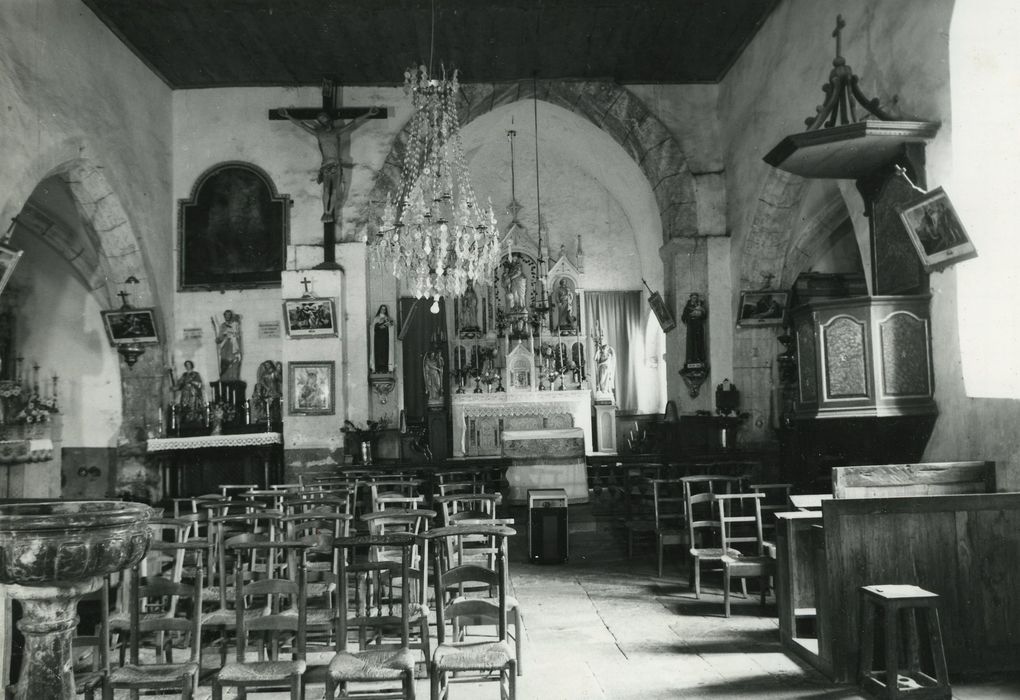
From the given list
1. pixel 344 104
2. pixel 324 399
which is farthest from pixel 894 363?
pixel 344 104

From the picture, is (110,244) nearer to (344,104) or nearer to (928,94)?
(344,104)

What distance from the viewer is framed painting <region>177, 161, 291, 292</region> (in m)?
10.8

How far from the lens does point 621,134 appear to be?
1123 centimetres

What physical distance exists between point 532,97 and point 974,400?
759cm

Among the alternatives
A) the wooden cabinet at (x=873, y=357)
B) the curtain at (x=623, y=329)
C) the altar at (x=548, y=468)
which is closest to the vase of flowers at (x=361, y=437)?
the altar at (x=548, y=468)

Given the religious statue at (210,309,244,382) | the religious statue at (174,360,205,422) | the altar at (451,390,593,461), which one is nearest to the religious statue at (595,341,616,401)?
the altar at (451,390,593,461)

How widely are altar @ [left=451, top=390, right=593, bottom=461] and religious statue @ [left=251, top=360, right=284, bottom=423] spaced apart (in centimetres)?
349

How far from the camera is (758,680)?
426cm

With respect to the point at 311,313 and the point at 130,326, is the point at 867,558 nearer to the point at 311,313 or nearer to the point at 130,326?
the point at 311,313

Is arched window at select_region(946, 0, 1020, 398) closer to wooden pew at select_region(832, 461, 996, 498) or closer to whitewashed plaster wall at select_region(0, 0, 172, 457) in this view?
wooden pew at select_region(832, 461, 996, 498)

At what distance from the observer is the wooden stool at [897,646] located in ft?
12.5

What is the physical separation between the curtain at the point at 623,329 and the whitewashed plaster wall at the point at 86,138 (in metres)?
7.31

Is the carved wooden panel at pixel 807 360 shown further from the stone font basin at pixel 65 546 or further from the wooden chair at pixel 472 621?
the stone font basin at pixel 65 546

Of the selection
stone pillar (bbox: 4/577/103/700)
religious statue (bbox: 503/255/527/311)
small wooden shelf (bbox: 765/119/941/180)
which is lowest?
stone pillar (bbox: 4/577/103/700)
